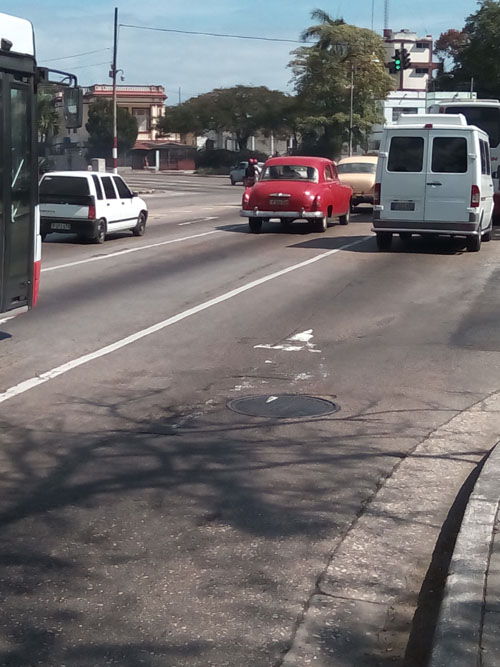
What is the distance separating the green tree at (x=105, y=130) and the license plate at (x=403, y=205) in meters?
72.2

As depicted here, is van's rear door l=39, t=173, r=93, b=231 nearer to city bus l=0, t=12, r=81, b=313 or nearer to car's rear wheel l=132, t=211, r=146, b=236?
car's rear wheel l=132, t=211, r=146, b=236

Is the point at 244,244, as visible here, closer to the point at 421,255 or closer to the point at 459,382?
the point at 421,255

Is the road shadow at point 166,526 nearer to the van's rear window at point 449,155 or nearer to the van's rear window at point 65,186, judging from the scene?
the van's rear window at point 449,155

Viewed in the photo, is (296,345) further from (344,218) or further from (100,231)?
(344,218)

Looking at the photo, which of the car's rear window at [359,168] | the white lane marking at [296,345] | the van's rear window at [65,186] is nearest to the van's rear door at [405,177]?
the van's rear window at [65,186]

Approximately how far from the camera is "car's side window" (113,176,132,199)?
23.9 metres

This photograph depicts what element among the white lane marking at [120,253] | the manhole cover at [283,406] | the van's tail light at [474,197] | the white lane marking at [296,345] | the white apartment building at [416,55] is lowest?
the manhole cover at [283,406]

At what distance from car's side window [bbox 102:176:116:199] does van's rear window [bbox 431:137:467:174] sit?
7586mm

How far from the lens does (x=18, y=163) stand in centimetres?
1000

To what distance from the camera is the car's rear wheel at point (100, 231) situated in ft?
73.9

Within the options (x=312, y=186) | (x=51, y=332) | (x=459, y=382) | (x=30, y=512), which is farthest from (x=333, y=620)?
(x=312, y=186)

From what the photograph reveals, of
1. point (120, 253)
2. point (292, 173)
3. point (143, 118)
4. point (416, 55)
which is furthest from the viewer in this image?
point (416, 55)

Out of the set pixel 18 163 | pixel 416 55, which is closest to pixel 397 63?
pixel 18 163

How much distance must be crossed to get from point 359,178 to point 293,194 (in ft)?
28.4
